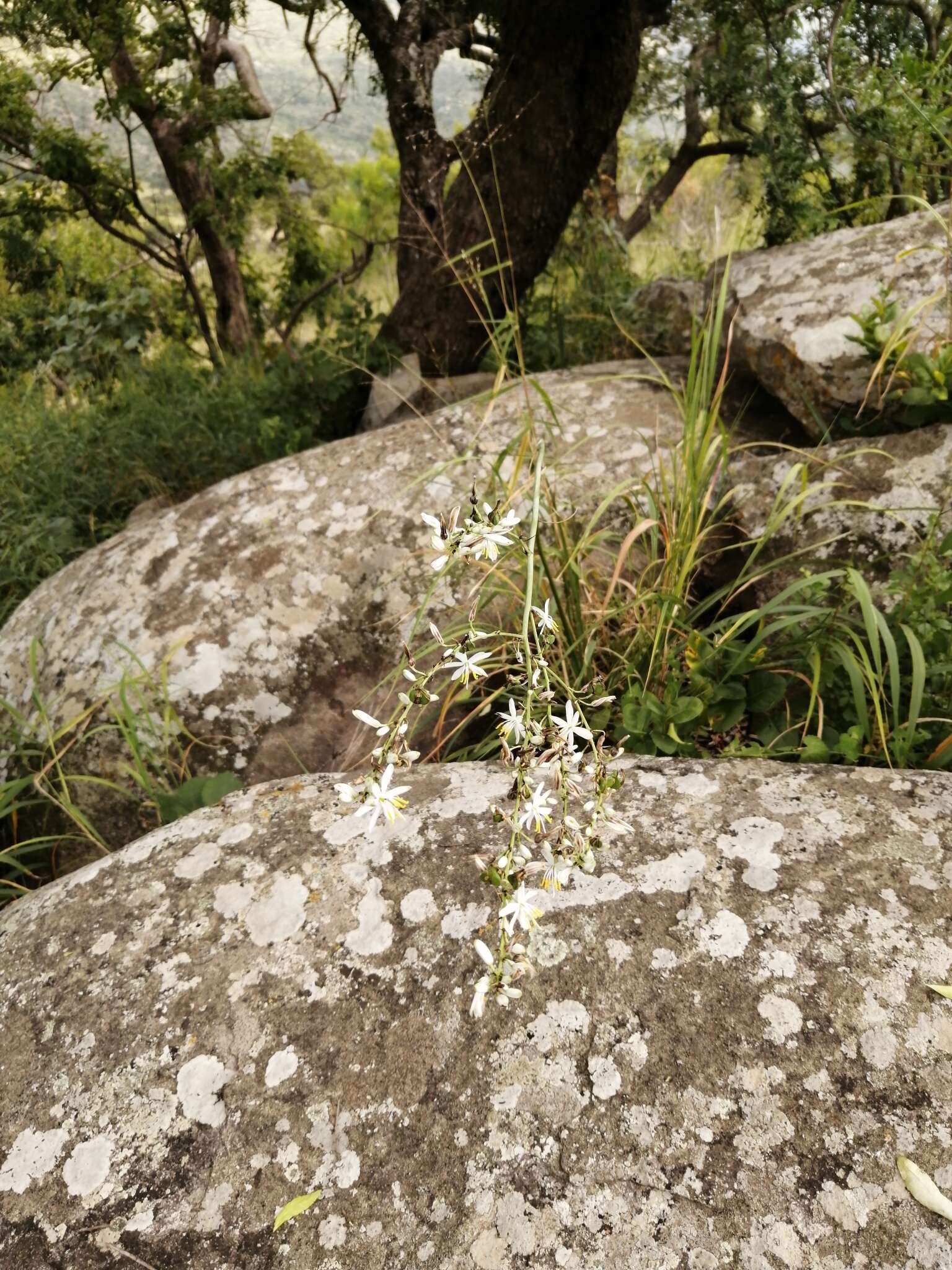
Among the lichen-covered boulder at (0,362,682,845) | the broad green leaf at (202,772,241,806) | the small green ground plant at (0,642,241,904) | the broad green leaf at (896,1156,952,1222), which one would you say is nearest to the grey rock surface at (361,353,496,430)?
the lichen-covered boulder at (0,362,682,845)

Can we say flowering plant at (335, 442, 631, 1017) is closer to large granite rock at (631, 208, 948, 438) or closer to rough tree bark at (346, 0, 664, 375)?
large granite rock at (631, 208, 948, 438)

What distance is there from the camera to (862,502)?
2.37m

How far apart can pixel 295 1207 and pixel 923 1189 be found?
2.82ft

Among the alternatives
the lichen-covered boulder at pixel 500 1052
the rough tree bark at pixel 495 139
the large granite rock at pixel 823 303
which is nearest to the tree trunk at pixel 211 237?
the rough tree bark at pixel 495 139

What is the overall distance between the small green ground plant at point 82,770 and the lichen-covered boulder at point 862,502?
184cm

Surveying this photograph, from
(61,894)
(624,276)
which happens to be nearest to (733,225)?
(624,276)

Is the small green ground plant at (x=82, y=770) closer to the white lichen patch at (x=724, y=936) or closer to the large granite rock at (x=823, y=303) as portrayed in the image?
the white lichen patch at (x=724, y=936)

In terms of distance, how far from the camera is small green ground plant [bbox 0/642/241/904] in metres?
2.52

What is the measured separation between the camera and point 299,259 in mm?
6820

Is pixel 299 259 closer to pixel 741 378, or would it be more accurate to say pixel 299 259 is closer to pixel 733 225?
pixel 733 225

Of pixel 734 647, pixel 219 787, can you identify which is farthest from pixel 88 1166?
pixel 734 647

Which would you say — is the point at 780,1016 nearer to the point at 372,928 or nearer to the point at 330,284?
the point at 372,928

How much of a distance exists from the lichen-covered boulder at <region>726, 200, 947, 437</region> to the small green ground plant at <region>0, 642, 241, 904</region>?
7.44 feet

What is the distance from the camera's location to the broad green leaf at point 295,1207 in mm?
1262
